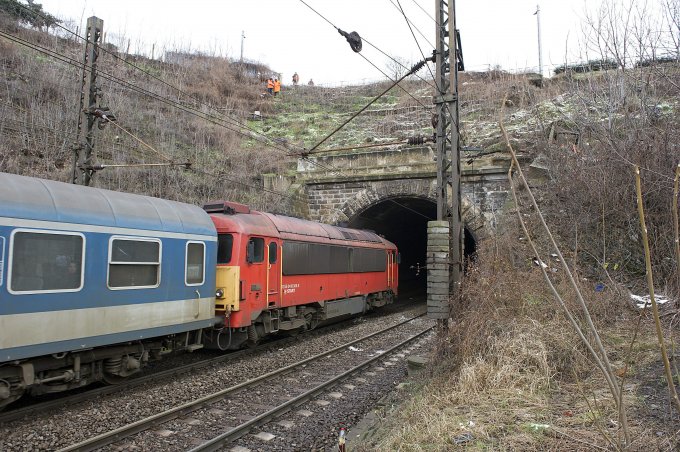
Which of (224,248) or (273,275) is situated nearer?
(224,248)

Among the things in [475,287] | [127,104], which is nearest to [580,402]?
[475,287]

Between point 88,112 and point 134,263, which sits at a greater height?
point 88,112

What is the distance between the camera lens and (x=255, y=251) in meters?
10.3

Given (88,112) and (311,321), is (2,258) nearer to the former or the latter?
(88,112)

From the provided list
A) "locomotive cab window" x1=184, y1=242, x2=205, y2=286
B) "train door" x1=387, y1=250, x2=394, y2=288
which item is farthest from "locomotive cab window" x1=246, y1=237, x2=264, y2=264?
"train door" x1=387, y1=250, x2=394, y2=288

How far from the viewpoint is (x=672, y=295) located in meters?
8.65

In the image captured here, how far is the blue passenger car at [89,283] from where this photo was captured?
223 inches

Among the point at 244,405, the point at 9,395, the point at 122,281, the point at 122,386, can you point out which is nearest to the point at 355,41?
the point at 122,281

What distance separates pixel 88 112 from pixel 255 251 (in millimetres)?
5940

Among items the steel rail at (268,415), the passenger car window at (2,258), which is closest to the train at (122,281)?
the passenger car window at (2,258)

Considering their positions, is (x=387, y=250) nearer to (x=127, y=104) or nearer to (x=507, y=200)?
(x=507, y=200)

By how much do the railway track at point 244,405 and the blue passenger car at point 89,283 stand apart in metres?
1.49

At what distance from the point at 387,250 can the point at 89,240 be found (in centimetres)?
1401

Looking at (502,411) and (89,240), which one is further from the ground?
(89,240)
